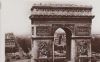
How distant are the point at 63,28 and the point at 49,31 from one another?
0.52 ft

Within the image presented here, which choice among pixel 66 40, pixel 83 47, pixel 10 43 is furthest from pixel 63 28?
pixel 10 43

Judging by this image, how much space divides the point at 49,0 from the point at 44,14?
0.15 metres

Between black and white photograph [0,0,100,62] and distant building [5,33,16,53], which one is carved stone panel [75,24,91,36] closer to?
black and white photograph [0,0,100,62]

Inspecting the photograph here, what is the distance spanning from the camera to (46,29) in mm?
2613

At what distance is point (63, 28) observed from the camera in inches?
105

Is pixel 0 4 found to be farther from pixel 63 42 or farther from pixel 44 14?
pixel 63 42

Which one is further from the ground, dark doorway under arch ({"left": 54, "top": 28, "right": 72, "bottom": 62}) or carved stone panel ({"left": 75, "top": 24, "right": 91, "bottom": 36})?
carved stone panel ({"left": 75, "top": 24, "right": 91, "bottom": 36})

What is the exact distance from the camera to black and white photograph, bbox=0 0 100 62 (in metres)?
2.54

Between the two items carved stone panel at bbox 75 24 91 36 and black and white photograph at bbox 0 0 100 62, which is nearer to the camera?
black and white photograph at bbox 0 0 100 62

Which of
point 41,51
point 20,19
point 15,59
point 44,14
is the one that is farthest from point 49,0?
point 15,59

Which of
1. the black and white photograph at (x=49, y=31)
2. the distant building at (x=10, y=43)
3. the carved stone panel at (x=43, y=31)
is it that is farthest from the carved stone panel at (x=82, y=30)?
the distant building at (x=10, y=43)

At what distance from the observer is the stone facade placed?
2.59m

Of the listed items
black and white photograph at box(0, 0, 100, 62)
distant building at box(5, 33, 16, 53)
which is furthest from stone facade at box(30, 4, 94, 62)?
distant building at box(5, 33, 16, 53)

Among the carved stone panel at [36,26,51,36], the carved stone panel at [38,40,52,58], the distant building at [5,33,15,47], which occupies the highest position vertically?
the carved stone panel at [36,26,51,36]
